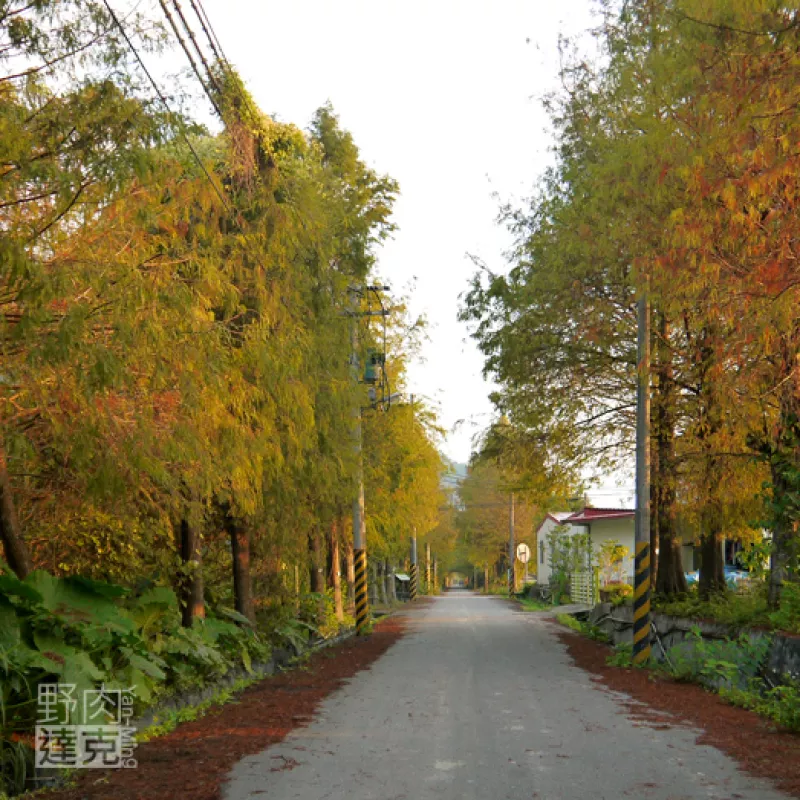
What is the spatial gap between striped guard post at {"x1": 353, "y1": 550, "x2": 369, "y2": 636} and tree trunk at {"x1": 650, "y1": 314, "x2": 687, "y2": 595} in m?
7.25

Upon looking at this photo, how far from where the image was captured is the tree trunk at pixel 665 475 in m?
18.4

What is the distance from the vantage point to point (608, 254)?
15234 millimetres

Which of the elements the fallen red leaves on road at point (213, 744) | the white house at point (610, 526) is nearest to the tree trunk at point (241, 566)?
the fallen red leaves on road at point (213, 744)

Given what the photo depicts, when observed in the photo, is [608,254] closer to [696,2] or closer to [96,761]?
[696,2]

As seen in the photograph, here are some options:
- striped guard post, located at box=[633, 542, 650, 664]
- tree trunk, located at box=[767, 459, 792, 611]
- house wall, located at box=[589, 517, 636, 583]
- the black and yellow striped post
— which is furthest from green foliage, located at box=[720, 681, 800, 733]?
the black and yellow striped post

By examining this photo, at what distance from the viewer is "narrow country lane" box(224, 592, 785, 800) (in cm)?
686

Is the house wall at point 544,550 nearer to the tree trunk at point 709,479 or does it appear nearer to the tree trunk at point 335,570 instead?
the tree trunk at point 335,570

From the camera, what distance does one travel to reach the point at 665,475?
739 inches

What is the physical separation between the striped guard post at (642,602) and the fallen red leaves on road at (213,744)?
5.03 metres

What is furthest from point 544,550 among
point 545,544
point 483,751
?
point 483,751

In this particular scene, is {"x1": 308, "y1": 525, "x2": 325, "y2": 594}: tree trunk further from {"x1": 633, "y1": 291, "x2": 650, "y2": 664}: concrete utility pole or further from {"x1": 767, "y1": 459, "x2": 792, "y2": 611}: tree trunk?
{"x1": 767, "y1": 459, "x2": 792, "y2": 611}: tree trunk

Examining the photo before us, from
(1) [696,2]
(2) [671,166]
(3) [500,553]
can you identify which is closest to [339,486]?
(2) [671,166]

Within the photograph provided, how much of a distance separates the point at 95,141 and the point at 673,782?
6595 millimetres

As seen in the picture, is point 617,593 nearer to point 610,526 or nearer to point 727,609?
point 727,609
